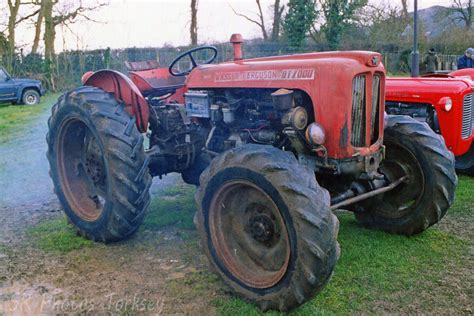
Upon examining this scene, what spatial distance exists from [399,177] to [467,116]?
2.57 meters

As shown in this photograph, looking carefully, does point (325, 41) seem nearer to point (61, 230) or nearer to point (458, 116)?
point (458, 116)

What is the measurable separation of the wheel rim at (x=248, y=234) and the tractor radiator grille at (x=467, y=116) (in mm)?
4098

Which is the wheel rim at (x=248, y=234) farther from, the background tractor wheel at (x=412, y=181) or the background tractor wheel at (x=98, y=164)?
the background tractor wheel at (x=412, y=181)

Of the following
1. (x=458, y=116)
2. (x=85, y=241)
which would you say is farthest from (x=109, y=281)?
(x=458, y=116)

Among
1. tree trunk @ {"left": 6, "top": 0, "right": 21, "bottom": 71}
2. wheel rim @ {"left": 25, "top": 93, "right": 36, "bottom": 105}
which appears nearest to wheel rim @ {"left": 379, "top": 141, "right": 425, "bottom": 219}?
wheel rim @ {"left": 25, "top": 93, "right": 36, "bottom": 105}

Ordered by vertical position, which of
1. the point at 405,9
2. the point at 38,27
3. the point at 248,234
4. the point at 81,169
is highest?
the point at 405,9

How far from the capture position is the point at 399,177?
14.5ft

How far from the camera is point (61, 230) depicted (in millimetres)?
4777

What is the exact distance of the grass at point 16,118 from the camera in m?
11.2

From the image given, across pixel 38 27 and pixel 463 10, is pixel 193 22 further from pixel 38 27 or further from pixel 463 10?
pixel 463 10

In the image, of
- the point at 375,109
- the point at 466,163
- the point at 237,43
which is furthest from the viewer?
the point at 466,163

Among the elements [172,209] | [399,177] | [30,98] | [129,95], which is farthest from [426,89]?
[30,98]

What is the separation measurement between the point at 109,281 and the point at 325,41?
25.8 meters

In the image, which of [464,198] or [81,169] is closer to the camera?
[81,169]
